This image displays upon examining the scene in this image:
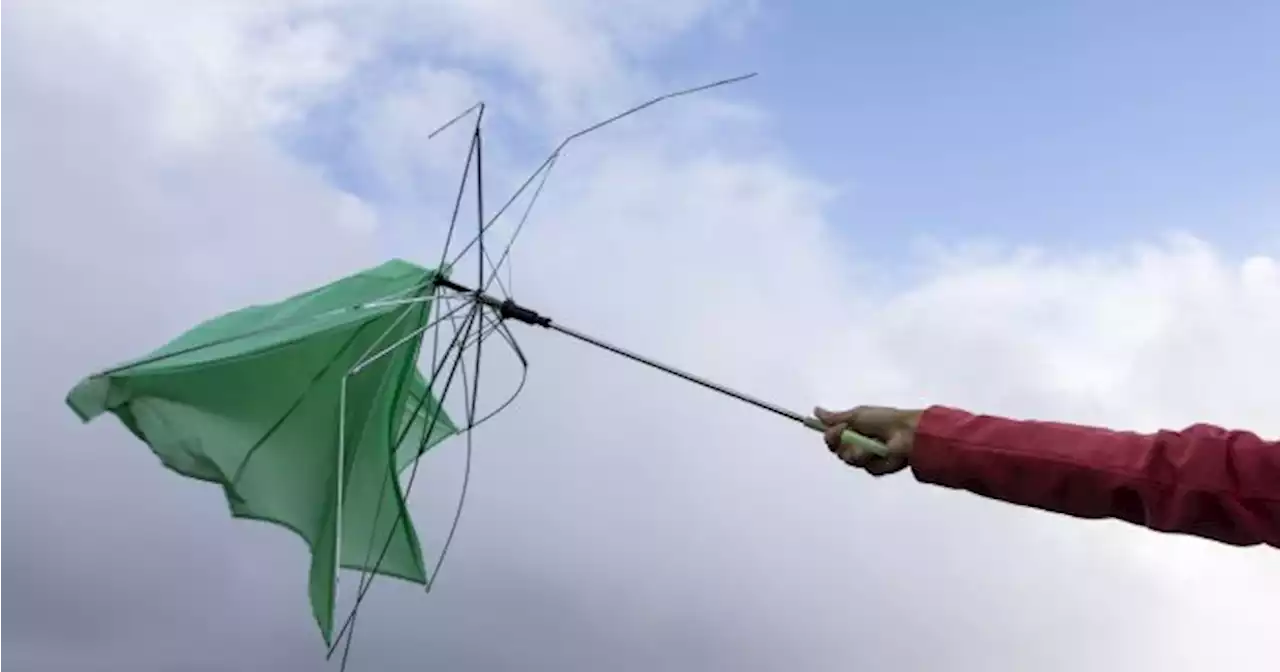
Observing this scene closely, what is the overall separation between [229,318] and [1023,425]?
18.2ft

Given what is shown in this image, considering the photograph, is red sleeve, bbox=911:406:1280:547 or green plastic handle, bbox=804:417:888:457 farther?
green plastic handle, bbox=804:417:888:457

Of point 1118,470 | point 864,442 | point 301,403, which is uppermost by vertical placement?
point 301,403

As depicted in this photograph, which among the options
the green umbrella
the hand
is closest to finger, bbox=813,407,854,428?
the hand

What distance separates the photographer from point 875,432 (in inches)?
178

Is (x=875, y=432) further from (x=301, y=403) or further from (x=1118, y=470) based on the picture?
(x=301, y=403)

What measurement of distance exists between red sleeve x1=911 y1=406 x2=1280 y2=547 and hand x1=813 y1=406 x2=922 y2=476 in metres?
0.08

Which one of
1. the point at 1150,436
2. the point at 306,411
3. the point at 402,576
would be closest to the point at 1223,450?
the point at 1150,436

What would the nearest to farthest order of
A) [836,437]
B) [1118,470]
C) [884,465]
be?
[1118,470] → [884,465] → [836,437]

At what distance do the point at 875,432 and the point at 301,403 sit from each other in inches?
180

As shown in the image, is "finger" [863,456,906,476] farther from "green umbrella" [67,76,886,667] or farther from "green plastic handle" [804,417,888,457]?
"green umbrella" [67,76,886,667]

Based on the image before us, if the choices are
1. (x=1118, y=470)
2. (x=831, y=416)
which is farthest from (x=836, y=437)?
(x=1118, y=470)

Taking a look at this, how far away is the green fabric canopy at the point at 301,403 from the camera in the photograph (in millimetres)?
7672

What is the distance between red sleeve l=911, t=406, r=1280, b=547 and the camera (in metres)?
3.79

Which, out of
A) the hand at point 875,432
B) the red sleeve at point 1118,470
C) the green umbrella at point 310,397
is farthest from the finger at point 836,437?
the green umbrella at point 310,397
